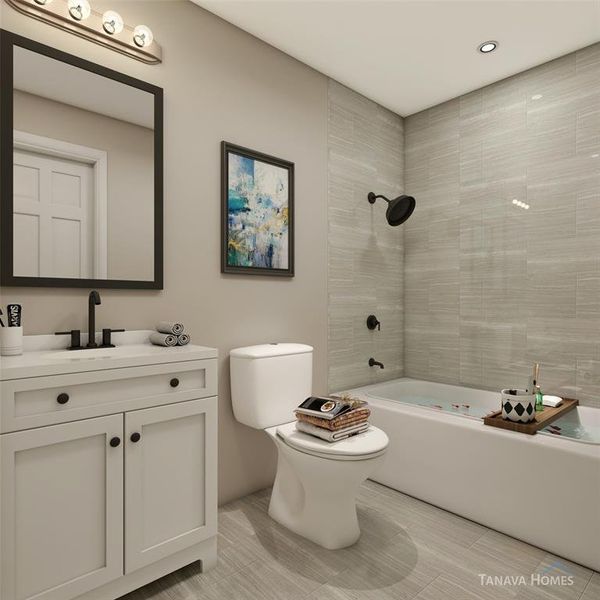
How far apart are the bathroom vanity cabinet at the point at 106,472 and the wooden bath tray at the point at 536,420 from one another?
1.41 metres

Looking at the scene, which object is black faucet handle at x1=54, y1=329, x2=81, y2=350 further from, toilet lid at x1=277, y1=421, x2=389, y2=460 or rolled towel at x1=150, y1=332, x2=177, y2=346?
toilet lid at x1=277, y1=421, x2=389, y2=460

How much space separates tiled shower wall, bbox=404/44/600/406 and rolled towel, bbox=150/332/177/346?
1.41 meters

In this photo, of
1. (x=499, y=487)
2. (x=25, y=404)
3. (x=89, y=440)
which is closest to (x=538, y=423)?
(x=499, y=487)

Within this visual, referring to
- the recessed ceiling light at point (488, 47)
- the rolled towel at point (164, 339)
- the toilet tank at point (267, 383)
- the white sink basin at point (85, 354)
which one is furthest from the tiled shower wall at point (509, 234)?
the white sink basin at point (85, 354)

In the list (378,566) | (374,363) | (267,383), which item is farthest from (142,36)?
(378,566)

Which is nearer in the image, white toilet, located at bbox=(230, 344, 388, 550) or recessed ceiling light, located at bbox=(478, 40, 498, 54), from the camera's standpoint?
white toilet, located at bbox=(230, 344, 388, 550)

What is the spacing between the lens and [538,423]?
2.08 m

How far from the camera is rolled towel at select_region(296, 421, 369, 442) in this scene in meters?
1.85

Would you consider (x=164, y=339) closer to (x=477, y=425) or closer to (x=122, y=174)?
(x=122, y=174)

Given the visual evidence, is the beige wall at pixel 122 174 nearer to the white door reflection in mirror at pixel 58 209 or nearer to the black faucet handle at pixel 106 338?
the white door reflection in mirror at pixel 58 209

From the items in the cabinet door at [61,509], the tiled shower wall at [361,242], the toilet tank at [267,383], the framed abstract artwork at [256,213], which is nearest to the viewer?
the cabinet door at [61,509]

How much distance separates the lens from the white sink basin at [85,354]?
4.77 feet

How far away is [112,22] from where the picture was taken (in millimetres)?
1789

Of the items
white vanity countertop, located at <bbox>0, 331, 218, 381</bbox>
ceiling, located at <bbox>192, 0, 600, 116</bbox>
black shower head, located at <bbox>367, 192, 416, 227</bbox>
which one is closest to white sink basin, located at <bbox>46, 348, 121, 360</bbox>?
white vanity countertop, located at <bbox>0, 331, 218, 381</bbox>
